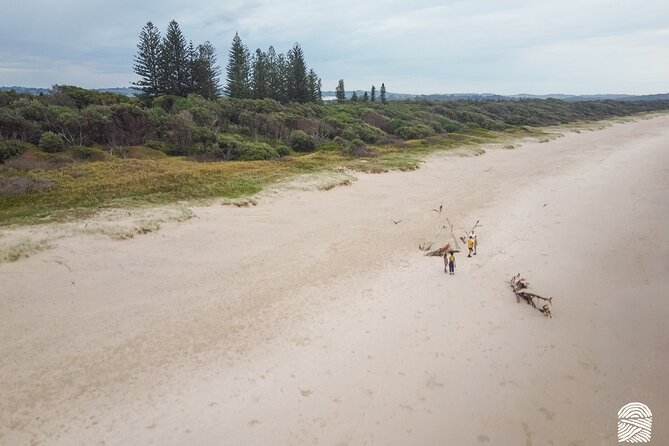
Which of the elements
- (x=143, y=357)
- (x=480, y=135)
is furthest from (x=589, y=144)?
(x=143, y=357)

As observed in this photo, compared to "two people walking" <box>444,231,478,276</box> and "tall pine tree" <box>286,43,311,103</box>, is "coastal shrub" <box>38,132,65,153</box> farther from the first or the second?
"tall pine tree" <box>286,43,311,103</box>

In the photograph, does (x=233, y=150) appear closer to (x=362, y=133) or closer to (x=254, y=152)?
(x=254, y=152)

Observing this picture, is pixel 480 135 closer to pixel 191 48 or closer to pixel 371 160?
pixel 371 160

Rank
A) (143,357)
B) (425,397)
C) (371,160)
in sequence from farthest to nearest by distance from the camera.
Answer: (371,160) → (143,357) → (425,397)

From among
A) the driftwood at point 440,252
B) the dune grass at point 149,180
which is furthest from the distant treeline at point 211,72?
the driftwood at point 440,252

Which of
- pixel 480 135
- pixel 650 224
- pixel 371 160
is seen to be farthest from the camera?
pixel 480 135

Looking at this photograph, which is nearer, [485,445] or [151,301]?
[485,445]
